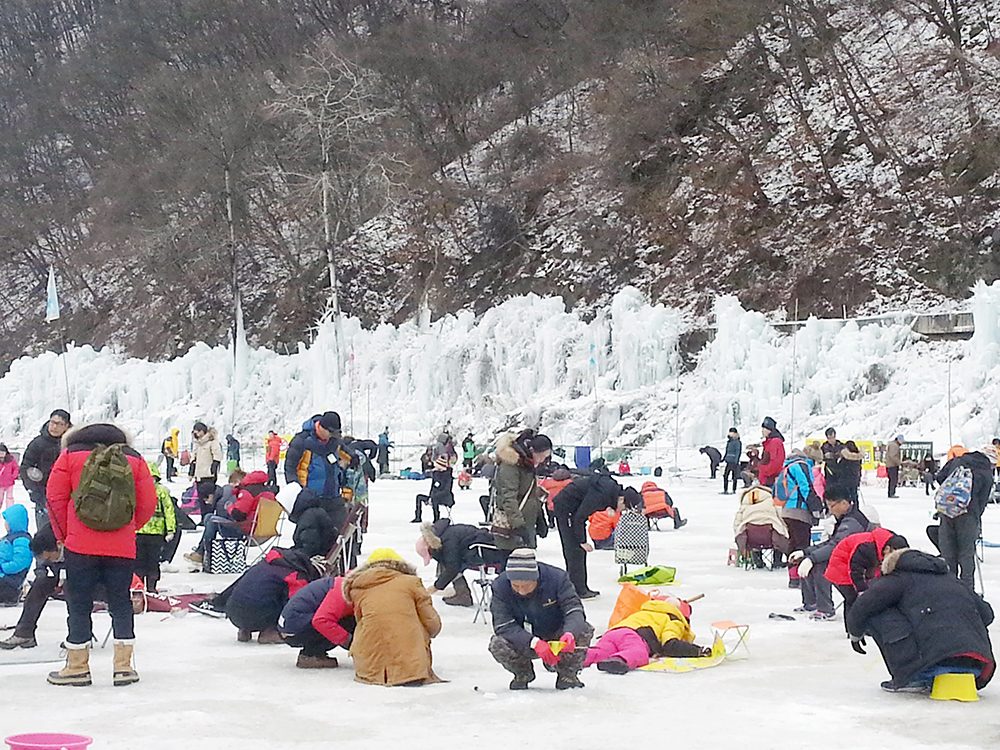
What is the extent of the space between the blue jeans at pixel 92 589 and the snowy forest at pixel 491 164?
2999 centimetres

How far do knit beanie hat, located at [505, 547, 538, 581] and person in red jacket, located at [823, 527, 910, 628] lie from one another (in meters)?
1.70

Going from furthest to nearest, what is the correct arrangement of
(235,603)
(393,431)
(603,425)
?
1. (393,431)
2. (603,425)
3. (235,603)

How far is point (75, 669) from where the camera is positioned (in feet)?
21.6

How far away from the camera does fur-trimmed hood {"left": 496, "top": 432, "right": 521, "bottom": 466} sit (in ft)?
30.9

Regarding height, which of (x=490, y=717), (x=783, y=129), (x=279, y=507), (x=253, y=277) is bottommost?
(x=490, y=717)

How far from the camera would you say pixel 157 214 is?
5028 cm

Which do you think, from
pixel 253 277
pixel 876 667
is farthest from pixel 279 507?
pixel 253 277

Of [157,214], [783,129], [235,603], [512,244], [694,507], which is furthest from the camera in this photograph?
[157,214]

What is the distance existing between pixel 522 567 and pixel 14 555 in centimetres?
470

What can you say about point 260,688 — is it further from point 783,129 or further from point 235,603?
point 783,129

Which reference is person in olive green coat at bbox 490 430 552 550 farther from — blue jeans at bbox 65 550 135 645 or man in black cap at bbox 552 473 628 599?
blue jeans at bbox 65 550 135 645

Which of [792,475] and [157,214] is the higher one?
[157,214]

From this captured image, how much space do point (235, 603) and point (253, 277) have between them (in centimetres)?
4346

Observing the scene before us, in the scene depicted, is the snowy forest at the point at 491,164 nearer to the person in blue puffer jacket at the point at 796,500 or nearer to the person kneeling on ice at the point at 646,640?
the person in blue puffer jacket at the point at 796,500
